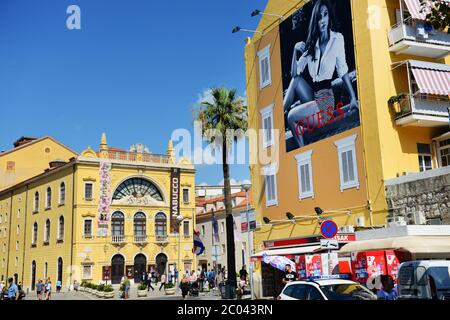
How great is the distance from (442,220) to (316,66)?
952 cm

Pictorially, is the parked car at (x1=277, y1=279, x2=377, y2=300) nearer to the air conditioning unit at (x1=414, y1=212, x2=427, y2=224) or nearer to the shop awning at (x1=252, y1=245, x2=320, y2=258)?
the air conditioning unit at (x1=414, y1=212, x2=427, y2=224)

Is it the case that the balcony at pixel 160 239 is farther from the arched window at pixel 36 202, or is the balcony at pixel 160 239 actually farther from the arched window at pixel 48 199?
the arched window at pixel 36 202

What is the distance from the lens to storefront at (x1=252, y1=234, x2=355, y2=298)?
18.0 meters

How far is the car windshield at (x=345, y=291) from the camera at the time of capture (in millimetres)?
10391

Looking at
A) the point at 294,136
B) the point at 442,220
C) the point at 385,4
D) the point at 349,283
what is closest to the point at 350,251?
the point at 442,220

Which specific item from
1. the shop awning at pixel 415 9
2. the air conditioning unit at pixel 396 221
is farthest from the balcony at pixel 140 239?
the shop awning at pixel 415 9

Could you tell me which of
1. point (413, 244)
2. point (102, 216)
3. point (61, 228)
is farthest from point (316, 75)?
point (61, 228)

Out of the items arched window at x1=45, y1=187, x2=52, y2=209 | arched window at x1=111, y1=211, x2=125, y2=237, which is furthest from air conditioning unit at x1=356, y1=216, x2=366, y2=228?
arched window at x1=45, y1=187, x2=52, y2=209

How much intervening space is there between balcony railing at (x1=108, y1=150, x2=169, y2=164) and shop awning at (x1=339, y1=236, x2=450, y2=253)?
44525 millimetres

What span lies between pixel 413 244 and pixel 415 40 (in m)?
9.19

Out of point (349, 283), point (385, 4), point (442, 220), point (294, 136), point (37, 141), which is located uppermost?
point (37, 141)

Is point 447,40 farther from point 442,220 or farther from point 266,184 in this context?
point 266,184

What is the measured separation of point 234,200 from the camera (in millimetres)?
57875

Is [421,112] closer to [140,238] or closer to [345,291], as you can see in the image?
[345,291]
